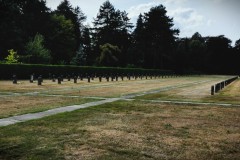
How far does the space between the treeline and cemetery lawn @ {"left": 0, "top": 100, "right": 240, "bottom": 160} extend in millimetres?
38566

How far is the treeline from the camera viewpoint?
190 ft

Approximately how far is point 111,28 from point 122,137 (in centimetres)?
9310

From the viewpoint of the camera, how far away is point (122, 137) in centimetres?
666

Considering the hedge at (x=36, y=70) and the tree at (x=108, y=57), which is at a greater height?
the tree at (x=108, y=57)

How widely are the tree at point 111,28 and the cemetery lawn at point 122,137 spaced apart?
282 ft

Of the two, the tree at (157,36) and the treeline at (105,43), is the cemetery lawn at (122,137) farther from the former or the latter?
the tree at (157,36)

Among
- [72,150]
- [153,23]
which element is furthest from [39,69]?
→ [153,23]

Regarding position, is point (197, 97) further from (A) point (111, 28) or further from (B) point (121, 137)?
(A) point (111, 28)

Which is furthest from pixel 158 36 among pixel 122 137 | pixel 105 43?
pixel 122 137

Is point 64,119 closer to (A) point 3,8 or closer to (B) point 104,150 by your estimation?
(B) point 104,150

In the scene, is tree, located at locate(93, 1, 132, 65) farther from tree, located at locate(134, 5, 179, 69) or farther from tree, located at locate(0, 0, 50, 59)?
tree, located at locate(0, 0, 50, 59)

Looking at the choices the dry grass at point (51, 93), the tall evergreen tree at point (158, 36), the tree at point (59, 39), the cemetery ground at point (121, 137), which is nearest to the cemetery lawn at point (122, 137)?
the cemetery ground at point (121, 137)

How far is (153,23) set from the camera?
86.6 m

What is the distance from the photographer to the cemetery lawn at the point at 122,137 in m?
5.37
